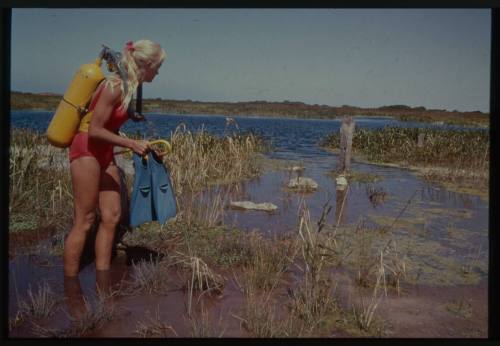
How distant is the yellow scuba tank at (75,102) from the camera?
3504 millimetres

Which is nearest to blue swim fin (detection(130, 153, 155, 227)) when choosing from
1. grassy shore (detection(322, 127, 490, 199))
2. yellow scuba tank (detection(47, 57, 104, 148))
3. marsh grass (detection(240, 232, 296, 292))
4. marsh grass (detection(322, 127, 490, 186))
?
yellow scuba tank (detection(47, 57, 104, 148))

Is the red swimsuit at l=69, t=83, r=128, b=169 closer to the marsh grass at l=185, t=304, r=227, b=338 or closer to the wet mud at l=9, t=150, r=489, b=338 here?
the wet mud at l=9, t=150, r=489, b=338

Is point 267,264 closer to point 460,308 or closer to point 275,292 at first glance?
point 275,292

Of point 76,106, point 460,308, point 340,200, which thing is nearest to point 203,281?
point 76,106

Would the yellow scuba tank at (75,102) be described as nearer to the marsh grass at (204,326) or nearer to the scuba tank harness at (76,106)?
the scuba tank harness at (76,106)

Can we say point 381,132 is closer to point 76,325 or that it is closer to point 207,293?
point 207,293

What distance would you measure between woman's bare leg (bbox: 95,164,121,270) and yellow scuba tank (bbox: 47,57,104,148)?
0.44 meters

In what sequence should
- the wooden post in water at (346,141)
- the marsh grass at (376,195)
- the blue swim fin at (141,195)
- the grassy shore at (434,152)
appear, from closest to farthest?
the blue swim fin at (141,195), the marsh grass at (376,195), the grassy shore at (434,152), the wooden post in water at (346,141)

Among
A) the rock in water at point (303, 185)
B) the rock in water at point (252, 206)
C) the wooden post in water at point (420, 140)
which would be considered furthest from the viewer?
the wooden post in water at point (420, 140)

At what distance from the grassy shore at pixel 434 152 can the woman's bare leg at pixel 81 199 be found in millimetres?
5535

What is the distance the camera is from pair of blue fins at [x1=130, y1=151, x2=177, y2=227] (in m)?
3.98

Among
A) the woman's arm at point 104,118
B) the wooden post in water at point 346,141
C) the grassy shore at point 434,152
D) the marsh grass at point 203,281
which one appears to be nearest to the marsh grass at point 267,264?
the marsh grass at point 203,281

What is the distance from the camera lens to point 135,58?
12.0 feet

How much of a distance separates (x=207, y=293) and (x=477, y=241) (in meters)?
3.22
